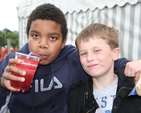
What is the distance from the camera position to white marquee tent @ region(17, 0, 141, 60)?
9.87 ft

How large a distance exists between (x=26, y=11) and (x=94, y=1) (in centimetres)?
253

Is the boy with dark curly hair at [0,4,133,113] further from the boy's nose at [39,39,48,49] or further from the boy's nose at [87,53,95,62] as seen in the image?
the boy's nose at [87,53,95,62]

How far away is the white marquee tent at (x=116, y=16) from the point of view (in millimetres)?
3008

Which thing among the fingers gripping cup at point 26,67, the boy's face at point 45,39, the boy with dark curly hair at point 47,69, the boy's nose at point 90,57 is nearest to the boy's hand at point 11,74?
the fingers gripping cup at point 26,67

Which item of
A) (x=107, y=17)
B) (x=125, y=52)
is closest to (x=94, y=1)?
(x=107, y=17)

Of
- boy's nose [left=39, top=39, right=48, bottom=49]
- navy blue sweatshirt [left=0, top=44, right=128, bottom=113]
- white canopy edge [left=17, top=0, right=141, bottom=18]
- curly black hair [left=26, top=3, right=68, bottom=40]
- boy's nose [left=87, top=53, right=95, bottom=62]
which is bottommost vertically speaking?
navy blue sweatshirt [left=0, top=44, right=128, bottom=113]

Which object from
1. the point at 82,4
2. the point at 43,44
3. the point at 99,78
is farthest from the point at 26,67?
the point at 82,4

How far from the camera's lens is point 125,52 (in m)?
3.25

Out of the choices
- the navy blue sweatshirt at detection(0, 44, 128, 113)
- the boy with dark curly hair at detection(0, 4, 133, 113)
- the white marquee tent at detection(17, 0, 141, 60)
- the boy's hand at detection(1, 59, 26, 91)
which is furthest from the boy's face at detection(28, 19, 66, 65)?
the white marquee tent at detection(17, 0, 141, 60)

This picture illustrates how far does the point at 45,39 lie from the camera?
1523 millimetres

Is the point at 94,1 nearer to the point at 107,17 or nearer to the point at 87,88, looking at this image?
the point at 107,17

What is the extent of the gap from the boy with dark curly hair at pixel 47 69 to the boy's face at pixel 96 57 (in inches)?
8.2

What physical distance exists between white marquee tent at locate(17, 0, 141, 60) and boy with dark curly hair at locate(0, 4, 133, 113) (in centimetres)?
143

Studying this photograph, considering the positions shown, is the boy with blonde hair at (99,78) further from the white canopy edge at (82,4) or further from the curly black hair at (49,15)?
the white canopy edge at (82,4)
